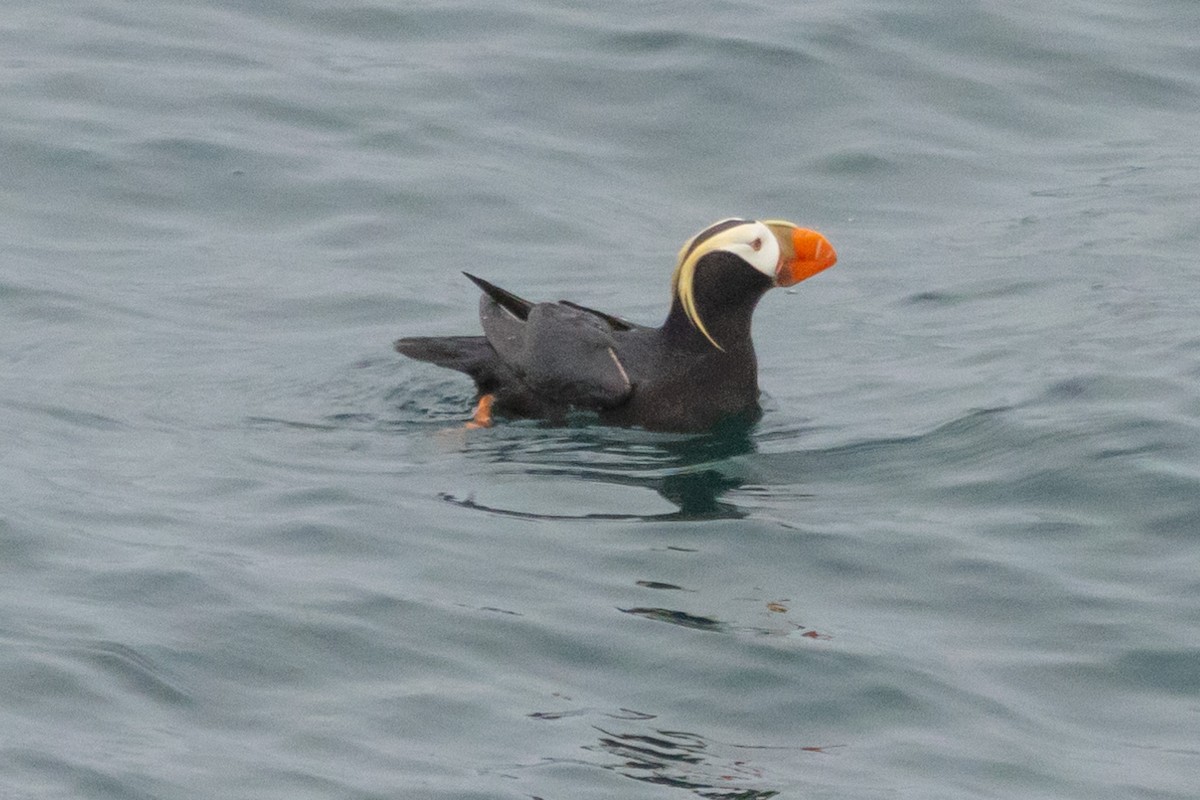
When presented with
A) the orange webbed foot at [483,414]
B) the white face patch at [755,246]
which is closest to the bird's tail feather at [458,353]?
the orange webbed foot at [483,414]

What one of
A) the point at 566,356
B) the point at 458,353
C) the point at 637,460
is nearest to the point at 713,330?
the point at 566,356

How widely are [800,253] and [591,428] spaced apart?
1.11 m

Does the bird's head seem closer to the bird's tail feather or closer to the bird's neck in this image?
the bird's neck

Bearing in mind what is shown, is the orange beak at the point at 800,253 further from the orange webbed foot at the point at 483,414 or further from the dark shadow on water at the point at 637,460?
the orange webbed foot at the point at 483,414

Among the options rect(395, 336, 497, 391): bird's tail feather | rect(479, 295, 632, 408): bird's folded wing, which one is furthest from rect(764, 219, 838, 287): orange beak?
rect(395, 336, 497, 391): bird's tail feather

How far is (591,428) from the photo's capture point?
8375 millimetres

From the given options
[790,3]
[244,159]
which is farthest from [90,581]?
[790,3]

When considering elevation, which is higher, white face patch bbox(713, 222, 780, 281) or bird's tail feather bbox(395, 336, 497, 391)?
white face patch bbox(713, 222, 780, 281)

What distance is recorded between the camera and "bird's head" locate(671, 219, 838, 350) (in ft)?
27.5

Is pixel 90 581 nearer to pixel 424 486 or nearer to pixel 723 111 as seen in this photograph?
pixel 424 486

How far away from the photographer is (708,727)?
5.67 meters

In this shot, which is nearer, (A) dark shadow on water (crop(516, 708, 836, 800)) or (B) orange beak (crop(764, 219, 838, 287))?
(A) dark shadow on water (crop(516, 708, 836, 800))

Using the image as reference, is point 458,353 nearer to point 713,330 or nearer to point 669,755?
point 713,330

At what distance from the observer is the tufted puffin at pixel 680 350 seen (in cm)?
835
